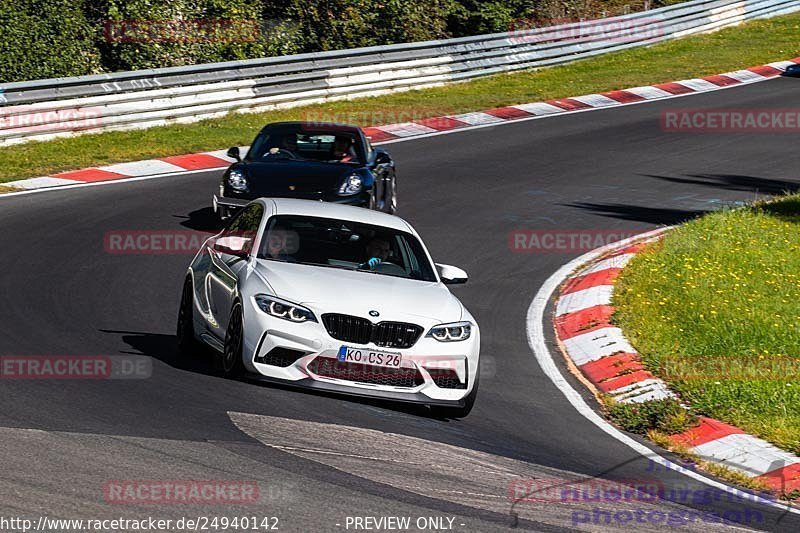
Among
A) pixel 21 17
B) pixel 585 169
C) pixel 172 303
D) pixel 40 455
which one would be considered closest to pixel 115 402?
pixel 40 455

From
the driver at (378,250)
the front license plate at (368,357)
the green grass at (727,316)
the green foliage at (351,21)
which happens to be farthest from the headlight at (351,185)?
the green foliage at (351,21)

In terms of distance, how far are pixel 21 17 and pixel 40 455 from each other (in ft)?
60.4

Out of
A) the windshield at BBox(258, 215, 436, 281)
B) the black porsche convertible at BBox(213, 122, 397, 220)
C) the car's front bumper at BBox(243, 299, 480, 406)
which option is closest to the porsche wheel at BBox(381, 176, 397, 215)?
the black porsche convertible at BBox(213, 122, 397, 220)

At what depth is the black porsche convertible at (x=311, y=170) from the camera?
15.0 m

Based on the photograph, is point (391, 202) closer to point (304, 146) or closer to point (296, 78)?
point (304, 146)

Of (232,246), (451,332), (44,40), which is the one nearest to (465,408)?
(451,332)

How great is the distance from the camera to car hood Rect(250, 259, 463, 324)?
354 inches

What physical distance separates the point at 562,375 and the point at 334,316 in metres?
2.90

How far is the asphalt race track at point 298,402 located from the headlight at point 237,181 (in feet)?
3.71

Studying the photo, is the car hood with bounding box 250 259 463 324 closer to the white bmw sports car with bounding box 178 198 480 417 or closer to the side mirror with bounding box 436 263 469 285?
the white bmw sports car with bounding box 178 198 480 417

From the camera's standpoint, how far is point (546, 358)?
11.6m

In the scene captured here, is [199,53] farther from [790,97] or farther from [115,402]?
[115,402]

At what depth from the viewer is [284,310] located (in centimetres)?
895

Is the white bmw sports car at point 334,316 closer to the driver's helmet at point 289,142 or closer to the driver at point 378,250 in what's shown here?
the driver at point 378,250
